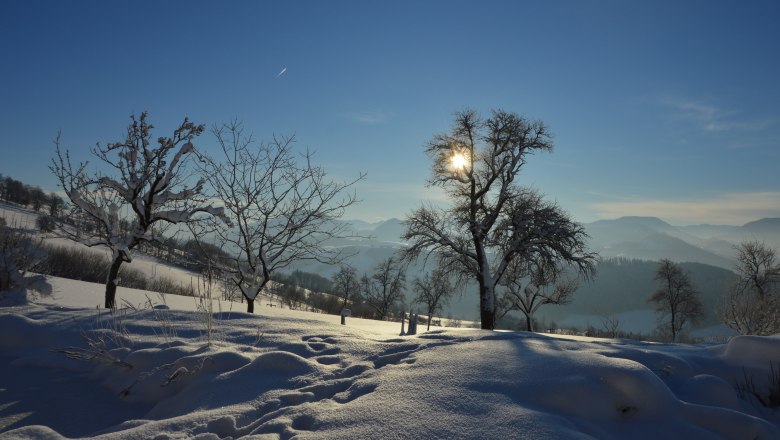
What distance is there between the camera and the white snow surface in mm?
2486

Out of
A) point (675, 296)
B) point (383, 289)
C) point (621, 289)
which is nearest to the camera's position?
point (675, 296)

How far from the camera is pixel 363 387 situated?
3.15 m

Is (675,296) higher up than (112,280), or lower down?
higher up

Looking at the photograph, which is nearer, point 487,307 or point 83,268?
point 487,307

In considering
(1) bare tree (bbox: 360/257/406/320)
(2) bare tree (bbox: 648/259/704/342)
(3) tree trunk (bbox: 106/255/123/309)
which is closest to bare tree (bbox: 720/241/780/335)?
(2) bare tree (bbox: 648/259/704/342)

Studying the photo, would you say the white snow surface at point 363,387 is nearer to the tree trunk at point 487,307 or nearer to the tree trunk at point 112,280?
the tree trunk at point 112,280

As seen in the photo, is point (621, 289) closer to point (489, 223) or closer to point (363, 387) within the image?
point (489, 223)

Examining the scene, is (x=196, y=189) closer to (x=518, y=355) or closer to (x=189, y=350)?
(x=189, y=350)

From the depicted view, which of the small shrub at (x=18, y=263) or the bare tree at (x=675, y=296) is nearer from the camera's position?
the small shrub at (x=18, y=263)

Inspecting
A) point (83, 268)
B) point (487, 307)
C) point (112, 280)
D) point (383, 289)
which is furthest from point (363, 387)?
point (383, 289)

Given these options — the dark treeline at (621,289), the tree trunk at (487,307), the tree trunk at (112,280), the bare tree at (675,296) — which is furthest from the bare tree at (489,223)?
the dark treeline at (621,289)

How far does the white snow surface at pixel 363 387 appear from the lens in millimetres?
2486

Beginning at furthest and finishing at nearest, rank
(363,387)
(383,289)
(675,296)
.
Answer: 1. (383,289)
2. (675,296)
3. (363,387)

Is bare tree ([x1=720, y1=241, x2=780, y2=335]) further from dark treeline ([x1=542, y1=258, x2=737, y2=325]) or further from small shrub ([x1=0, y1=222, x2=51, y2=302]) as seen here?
dark treeline ([x1=542, y1=258, x2=737, y2=325])
